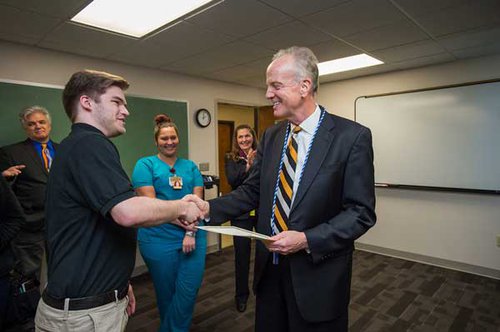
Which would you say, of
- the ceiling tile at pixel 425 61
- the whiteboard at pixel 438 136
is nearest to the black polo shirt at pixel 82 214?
the ceiling tile at pixel 425 61

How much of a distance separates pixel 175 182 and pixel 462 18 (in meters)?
2.61

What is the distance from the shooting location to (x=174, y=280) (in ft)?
7.13

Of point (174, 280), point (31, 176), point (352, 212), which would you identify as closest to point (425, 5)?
point (352, 212)

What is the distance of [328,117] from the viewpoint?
1.38 metres

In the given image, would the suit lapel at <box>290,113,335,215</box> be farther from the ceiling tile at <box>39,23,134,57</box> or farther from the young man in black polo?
the ceiling tile at <box>39,23,134,57</box>

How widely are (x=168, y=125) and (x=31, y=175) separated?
4.51ft

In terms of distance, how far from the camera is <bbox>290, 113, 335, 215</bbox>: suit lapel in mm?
1256

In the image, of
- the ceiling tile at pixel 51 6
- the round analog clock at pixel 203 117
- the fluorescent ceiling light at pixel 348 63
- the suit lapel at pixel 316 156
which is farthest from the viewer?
the round analog clock at pixel 203 117

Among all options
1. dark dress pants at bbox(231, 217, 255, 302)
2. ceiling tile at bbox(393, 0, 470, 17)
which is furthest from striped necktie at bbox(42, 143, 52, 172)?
ceiling tile at bbox(393, 0, 470, 17)

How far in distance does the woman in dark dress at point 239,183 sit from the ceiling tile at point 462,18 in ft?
5.99

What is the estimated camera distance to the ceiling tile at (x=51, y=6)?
2027mm

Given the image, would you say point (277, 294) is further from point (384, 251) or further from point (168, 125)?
point (384, 251)

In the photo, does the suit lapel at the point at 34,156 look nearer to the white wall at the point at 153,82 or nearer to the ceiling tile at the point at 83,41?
the white wall at the point at 153,82

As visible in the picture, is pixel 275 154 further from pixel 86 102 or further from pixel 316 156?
pixel 86 102
